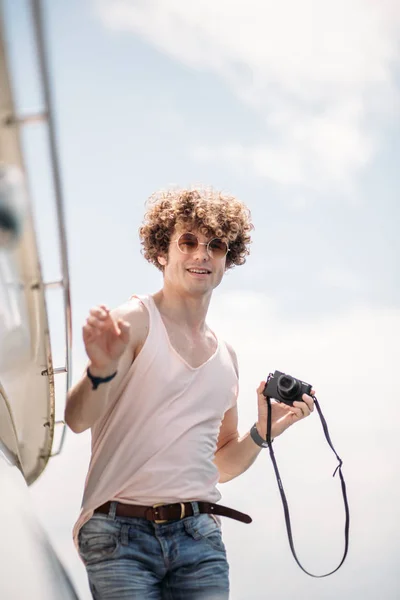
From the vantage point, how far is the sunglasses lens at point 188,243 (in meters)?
3.20

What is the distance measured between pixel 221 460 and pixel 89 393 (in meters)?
1.01

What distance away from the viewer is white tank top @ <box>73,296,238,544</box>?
2.81 m

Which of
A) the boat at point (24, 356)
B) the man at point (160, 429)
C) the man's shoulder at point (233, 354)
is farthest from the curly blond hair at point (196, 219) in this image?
the boat at point (24, 356)

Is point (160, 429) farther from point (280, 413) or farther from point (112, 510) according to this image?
point (280, 413)

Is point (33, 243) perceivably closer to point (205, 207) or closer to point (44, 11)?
point (44, 11)

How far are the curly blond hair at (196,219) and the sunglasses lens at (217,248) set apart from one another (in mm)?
32

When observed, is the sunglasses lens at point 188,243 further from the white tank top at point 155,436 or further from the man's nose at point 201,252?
the white tank top at point 155,436

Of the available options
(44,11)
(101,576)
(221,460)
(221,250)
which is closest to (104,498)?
(101,576)

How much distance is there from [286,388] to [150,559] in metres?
0.93

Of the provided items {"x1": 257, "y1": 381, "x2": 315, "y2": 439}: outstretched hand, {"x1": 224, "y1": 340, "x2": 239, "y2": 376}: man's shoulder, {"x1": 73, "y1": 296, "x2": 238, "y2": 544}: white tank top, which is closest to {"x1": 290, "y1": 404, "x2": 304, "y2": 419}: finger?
{"x1": 257, "y1": 381, "x2": 315, "y2": 439}: outstretched hand

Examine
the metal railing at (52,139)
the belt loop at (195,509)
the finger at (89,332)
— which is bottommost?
the belt loop at (195,509)

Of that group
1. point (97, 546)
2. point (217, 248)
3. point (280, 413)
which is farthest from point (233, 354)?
point (97, 546)

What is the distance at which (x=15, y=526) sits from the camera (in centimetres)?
266

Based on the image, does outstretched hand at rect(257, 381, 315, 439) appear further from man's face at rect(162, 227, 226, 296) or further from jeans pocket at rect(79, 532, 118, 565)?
jeans pocket at rect(79, 532, 118, 565)
